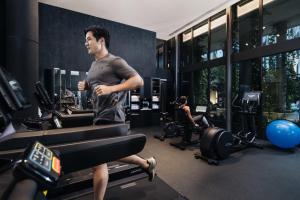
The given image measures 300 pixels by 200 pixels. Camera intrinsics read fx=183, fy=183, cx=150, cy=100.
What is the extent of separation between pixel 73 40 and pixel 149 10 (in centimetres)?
253

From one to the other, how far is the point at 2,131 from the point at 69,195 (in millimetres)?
1467

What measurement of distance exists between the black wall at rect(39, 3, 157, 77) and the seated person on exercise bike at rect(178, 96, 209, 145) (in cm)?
327

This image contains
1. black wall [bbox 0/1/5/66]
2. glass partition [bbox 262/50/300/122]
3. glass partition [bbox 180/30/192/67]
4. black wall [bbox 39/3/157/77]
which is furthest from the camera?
glass partition [bbox 180/30/192/67]

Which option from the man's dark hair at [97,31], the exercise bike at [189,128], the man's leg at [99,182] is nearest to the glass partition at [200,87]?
the exercise bike at [189,128]

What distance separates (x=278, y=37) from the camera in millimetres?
4574

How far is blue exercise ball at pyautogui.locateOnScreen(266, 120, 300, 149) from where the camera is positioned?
144 inches

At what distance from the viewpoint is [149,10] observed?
5.50m

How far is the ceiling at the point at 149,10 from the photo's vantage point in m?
5.08

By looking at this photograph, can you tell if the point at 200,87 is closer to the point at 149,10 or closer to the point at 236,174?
the point at 149,10

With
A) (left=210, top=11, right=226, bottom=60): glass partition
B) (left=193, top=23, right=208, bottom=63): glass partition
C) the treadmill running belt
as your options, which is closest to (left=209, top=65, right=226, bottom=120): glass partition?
(left=210, top=11, right=226, bottom=60): glass partition

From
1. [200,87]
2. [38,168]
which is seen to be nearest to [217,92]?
[200,87]

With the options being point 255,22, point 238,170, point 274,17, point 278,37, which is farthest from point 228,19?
point 238,170

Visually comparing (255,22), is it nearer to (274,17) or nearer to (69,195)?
(274,17)

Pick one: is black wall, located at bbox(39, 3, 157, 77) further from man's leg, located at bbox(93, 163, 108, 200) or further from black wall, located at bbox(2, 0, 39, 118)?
man's leg, located at bbox(93, 163, 108, 200)
